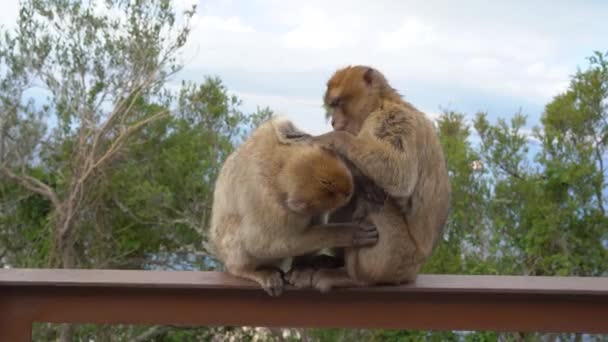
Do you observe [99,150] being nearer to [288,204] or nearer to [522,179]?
[522,179]

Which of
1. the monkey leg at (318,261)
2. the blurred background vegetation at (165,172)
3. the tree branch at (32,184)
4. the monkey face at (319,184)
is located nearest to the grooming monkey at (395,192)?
the monkey leg at (318,261)

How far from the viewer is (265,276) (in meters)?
2.16

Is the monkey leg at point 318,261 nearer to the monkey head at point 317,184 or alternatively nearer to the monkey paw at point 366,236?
the monkey paw at point 366,236

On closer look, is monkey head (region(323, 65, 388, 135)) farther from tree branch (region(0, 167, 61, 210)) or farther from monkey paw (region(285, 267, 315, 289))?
tree branch (region(0, 167, 61, 210))

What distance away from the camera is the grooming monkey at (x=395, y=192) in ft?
7.35

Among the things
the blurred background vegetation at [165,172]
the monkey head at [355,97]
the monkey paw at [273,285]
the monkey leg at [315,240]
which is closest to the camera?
the monkey paw at [273,285]

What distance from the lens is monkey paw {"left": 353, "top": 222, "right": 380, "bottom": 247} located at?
7.53 ft

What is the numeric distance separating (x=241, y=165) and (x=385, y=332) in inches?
155

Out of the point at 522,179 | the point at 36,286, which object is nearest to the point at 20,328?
the point at 36,286

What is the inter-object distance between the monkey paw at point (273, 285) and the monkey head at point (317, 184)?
0.22m

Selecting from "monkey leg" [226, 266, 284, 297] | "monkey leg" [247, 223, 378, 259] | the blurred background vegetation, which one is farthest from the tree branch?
"monkey leg" [247, 223, 378, 259]

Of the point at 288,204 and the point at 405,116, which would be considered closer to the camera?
the point at 288,204

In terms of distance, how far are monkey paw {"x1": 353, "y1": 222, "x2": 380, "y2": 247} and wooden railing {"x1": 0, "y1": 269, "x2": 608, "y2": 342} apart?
0.30m

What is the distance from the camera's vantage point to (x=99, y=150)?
7207 mm
